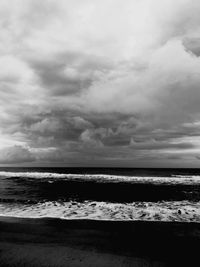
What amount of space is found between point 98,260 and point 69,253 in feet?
3.35

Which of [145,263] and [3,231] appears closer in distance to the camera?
[145,263]

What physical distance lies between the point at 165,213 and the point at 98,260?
7883 mm

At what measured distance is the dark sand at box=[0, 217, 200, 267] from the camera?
6.66 m

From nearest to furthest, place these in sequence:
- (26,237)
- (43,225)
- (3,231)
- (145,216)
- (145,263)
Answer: (145,263) < (26,237) < (3,231) < (43,225) < (145,216)

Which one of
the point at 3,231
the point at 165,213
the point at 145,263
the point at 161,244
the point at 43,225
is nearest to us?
the point at 145,263

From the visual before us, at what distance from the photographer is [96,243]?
8195 millimetres

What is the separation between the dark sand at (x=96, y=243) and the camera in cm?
666

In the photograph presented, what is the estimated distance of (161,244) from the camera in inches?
319

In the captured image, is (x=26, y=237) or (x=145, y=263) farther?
(x=26, y=237)

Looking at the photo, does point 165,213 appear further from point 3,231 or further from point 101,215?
point 3,231

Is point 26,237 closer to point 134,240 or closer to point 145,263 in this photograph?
point 134,240

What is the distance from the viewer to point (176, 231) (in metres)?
9.72

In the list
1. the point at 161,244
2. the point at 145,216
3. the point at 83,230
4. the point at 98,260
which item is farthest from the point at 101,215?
the point at 98,260

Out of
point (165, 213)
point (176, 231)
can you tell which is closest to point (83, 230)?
point (176, 231)
